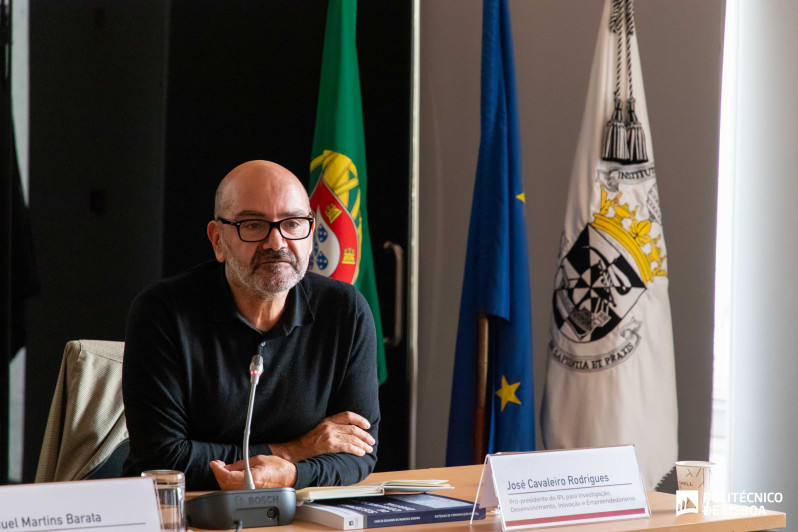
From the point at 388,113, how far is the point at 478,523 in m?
2.48

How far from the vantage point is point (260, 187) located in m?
1.92

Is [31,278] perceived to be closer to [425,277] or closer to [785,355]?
[425,277]

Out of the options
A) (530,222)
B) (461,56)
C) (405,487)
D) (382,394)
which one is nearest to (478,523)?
(405,487)

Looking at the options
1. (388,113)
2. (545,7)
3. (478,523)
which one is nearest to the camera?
(478,523)

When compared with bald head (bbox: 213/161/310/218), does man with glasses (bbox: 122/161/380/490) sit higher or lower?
lower

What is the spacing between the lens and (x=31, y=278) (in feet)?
9.51

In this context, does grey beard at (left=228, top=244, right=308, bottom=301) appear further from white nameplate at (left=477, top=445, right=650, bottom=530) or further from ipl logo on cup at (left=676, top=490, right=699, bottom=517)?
ipl logo on cup at (left=676, top=490, right=699, bottom=517)

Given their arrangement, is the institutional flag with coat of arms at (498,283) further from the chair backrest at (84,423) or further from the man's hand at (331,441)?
the chair backrest at (84,423)

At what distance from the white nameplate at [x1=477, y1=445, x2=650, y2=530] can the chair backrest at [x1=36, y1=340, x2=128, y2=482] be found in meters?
0.98

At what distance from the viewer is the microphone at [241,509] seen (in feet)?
4.35

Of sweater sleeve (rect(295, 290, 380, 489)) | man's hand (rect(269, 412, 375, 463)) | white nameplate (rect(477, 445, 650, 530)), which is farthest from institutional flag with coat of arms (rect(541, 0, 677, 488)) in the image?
white nameplate (rect(477, 445, 650, 530))

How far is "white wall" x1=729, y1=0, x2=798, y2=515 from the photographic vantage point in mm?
2535

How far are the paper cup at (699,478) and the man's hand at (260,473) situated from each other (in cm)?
72

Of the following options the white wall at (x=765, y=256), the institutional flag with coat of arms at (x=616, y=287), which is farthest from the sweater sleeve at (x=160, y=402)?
the white wall at (x=765, y=256)
